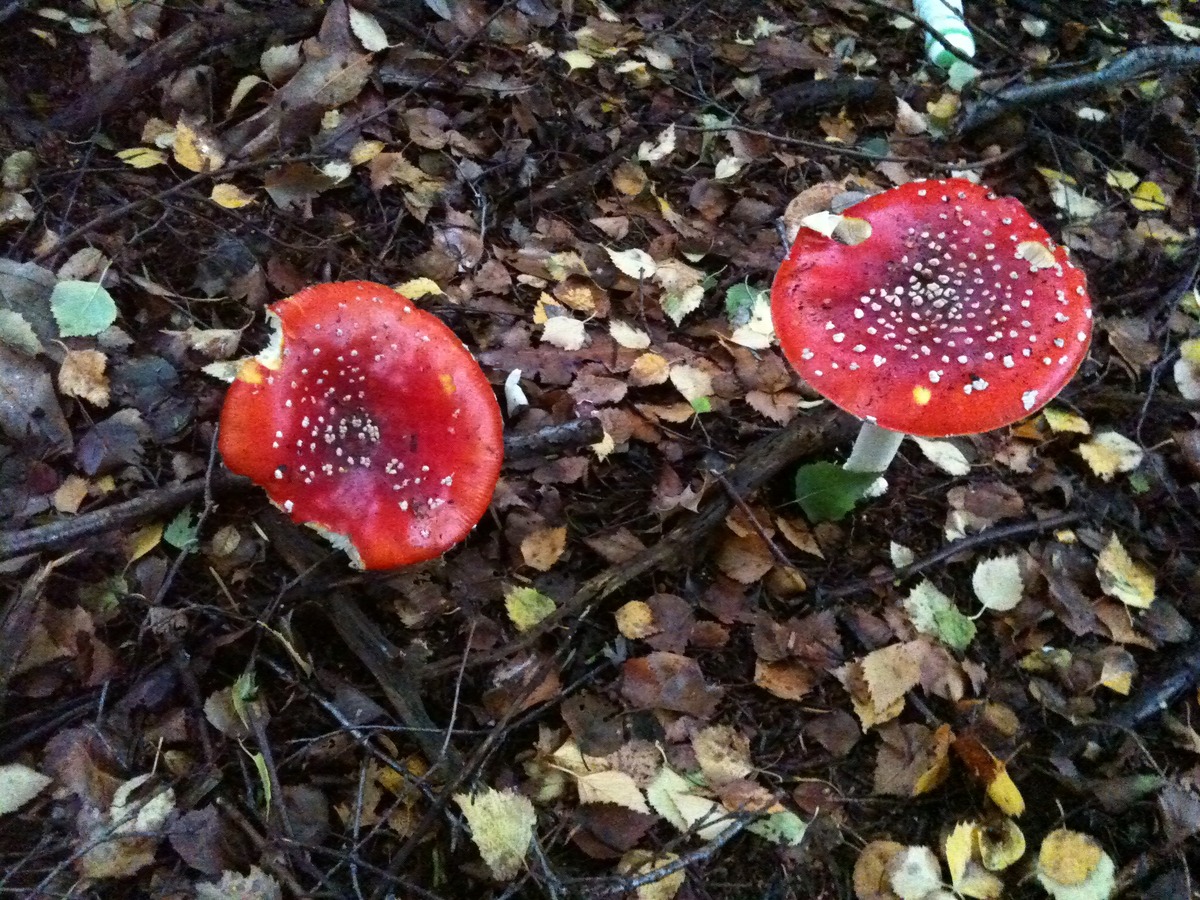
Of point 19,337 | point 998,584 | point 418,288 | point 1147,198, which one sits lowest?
point 998,584

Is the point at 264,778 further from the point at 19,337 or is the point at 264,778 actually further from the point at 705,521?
the point at 19,337

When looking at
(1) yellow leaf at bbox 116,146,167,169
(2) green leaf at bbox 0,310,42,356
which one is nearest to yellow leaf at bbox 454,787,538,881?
(2) green leaf at bbox 0,310,42,356

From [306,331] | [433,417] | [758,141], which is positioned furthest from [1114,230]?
[306,331]

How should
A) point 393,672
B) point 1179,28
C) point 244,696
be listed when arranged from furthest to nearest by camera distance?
point 1179,28 → point 393,672 → point 244,696

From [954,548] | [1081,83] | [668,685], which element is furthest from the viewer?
[1081,83]

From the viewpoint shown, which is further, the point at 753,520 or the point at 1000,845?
the point at 753,520

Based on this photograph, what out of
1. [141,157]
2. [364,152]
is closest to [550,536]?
[364,152]

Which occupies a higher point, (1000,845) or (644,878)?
(644,878)
